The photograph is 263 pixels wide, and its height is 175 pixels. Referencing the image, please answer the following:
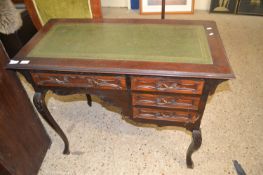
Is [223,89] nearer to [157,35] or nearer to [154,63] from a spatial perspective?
[157,35]

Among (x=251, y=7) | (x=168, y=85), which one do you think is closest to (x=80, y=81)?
(x=168, y=85)

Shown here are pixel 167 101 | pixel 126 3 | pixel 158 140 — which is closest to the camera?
pixel 167 101

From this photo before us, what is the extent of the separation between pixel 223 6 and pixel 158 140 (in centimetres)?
237

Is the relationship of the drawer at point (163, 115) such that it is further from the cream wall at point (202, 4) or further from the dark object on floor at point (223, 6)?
the cream wall at point (202, 4)

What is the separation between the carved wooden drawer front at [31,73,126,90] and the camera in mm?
948

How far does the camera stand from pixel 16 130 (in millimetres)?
1161

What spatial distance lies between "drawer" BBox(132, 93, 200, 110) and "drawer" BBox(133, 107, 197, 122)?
0.04 m

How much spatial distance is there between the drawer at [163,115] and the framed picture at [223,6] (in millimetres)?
2455

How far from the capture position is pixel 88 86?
1.01 meters

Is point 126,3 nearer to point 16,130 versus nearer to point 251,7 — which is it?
point 251,7

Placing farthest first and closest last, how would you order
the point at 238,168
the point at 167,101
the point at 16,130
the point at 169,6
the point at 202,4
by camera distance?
1. the point at 202,4
2. the point at 169,6
3. the point at 238,168
4. the point at 16,130
5. the point at 167,101

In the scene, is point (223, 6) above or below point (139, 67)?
below

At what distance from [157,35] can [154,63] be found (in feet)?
0.92

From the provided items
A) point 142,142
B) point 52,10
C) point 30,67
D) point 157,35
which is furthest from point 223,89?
point 52,10
